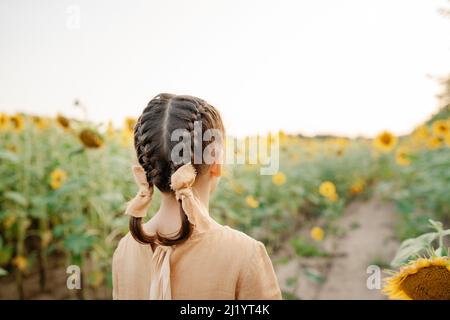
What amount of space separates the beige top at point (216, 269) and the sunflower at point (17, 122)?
234 centimetres

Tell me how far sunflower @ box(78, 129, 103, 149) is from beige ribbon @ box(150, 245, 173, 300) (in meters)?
1.29

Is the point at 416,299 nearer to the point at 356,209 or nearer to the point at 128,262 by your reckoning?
the point at 128,262

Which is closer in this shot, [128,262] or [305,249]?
[128,262]

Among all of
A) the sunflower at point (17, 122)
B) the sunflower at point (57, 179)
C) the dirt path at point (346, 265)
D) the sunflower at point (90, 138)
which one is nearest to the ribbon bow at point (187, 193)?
the sunflower at point (90, 138)

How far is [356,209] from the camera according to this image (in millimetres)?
4852

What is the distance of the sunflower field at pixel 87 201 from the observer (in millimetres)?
2279

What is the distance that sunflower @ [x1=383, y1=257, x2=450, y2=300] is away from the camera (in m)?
0.72

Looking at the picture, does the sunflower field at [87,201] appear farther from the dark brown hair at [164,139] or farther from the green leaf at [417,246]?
the green leaf at [417,246]

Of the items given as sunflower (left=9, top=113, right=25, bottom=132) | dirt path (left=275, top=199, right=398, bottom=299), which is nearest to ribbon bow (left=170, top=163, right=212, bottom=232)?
dirt path (left=275, top=199, right=398, bottom=299)

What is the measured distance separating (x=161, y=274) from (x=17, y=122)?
241 cm

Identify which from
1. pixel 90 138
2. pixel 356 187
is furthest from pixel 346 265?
pixel 90 138

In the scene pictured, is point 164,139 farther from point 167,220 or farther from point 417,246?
point 417,246
